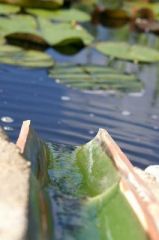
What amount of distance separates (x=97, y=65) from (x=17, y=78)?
2.28 feet

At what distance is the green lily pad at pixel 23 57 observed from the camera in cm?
341

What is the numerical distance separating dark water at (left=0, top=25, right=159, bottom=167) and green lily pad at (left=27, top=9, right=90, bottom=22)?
4.90ft

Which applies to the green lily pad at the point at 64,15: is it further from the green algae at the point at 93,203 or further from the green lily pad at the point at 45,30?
the green algae at the point at 93,203

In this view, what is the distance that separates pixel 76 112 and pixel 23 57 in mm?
870

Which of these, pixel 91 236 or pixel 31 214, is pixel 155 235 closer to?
pixel 91 236

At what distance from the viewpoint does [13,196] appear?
1090 mm

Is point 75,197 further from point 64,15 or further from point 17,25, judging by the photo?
point 64,15

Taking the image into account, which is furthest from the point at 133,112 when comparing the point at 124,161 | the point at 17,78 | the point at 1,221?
the point at 1,221

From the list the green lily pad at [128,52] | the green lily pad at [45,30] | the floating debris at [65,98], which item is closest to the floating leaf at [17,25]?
the green lily pad at [45,30]

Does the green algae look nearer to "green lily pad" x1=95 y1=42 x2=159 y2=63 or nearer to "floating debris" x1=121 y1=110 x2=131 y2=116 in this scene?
"floating debris" x1=121 y1=110 x2=131 y2=116

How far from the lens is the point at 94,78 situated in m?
3.41

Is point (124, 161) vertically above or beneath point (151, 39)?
above

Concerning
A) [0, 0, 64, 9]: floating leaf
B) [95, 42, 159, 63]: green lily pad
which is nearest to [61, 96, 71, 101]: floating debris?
[95, 42, 159, 63]: green lily pad

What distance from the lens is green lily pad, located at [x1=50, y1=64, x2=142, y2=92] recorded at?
3.27 m
